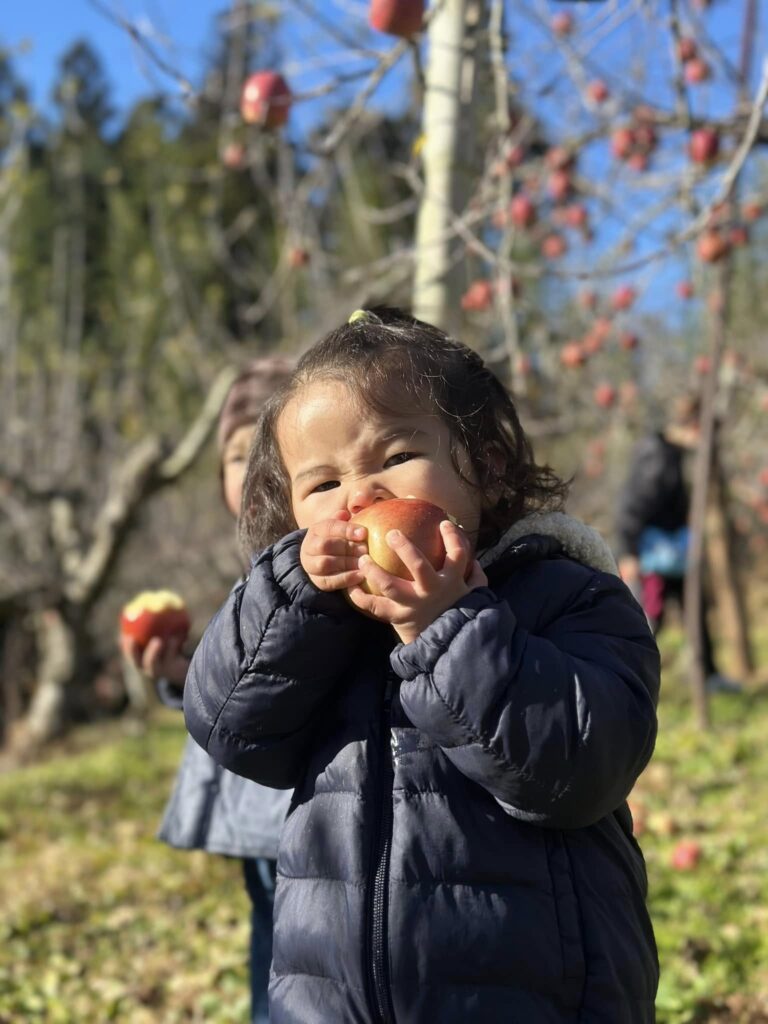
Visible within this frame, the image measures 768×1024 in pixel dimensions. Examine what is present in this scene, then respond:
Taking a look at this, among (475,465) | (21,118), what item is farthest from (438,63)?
(21,118)

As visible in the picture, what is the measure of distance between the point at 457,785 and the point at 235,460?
1042mm

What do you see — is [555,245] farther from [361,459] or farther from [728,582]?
[361,459]

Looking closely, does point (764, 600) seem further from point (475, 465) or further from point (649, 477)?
point (475, 465)

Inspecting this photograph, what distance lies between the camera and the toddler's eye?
125 centimetres

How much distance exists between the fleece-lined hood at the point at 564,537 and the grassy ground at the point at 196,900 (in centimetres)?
147

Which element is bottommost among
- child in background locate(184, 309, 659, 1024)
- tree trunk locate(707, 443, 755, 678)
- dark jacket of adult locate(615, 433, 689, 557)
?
tree trunk locate(707, 443, 755, 678)

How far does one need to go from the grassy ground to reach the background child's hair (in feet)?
5.08

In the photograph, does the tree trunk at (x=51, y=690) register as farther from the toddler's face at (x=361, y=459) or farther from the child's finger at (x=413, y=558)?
the child's finger at (x=413, y=558)

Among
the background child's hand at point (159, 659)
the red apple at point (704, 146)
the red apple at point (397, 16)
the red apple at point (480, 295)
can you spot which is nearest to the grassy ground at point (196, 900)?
the background child's hand at point (159, 659)

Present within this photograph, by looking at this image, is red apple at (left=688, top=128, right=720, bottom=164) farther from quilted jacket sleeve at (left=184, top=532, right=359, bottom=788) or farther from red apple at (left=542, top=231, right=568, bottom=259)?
quilted jacket sleeve at (left=184, top=532, right=359, bottom=788)

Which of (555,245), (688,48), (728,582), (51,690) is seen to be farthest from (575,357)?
(51,690)

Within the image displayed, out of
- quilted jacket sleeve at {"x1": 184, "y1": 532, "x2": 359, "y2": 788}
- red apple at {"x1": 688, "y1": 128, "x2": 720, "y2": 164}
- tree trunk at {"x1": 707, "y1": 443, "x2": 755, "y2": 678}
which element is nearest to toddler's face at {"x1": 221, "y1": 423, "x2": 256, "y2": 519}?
quilted jacket sleeve at {"x1": 184, "y1": 532, "x2": 359, "y2": 788}

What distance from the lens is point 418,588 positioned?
1115 millimetres

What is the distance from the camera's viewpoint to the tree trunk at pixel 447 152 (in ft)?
8.30
